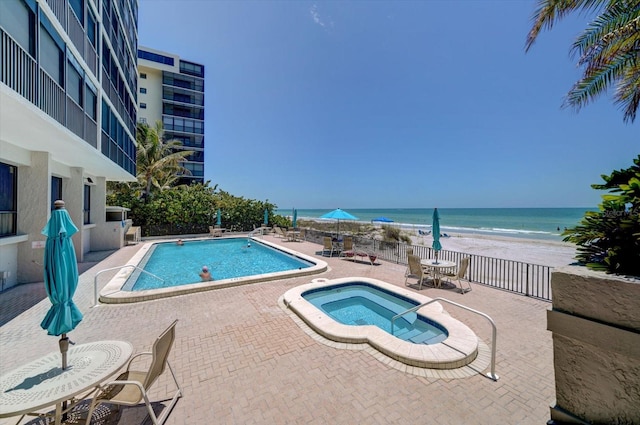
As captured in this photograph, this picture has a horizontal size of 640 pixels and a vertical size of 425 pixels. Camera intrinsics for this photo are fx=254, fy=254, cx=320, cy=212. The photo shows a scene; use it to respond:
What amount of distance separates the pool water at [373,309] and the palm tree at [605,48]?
761 cm

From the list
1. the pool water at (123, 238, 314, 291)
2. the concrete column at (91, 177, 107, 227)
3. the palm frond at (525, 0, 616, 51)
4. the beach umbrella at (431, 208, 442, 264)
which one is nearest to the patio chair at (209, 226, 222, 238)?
the pool water at (123, 238, 314, 291)

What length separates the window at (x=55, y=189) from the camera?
A: 34.8ft

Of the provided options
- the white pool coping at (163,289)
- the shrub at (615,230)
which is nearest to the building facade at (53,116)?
the white pool coping at (163,289)

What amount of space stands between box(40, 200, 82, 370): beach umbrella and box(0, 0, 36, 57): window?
4932 millimetres

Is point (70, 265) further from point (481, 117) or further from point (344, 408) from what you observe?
point (481, 117)

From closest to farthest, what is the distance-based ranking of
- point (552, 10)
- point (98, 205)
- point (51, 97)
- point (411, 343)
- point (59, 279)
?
1. point (59, 279)
2. point (411, 343)
3. point (552, 10)
4. point (51, 97)
5. point (98, 205)

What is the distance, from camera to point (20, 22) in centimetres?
562

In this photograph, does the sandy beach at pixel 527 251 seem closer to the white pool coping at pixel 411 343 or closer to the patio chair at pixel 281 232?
the patio chair at pixel 281 232

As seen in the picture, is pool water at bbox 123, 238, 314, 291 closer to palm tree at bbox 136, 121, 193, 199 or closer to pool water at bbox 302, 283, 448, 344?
pool water at bbox 302, 283, 448, 344

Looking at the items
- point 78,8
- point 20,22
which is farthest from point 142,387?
point 78,8

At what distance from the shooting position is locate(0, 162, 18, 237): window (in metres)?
7.69

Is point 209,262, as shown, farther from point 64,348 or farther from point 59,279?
point 64,348

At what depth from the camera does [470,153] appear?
55.2 meters

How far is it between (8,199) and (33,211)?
25.4 inches
